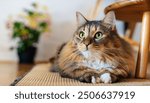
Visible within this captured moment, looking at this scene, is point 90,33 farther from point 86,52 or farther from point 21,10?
point 21,10

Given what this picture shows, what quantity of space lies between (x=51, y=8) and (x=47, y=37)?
30 centimetres

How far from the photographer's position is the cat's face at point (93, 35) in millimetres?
1009

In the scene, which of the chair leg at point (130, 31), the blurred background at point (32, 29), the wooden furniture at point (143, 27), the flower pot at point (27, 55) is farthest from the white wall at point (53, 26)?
the wooden furniture at point (143, 27)

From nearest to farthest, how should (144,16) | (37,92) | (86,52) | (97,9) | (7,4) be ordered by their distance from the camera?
(37,92), (86,52), (144,16), (97,9), (7,4)

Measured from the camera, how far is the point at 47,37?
118 inches

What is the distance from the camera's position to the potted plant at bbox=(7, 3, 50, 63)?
281 centimetres

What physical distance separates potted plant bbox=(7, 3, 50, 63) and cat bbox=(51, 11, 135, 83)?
1.74 metres

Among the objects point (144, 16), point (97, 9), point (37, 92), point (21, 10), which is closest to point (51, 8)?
point (21, 10)

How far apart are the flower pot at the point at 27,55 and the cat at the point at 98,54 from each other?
69.1 inches

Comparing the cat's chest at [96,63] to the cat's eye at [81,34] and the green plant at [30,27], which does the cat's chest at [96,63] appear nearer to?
the cat's eye at [81,34]

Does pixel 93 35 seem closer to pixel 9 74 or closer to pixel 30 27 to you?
pixel 9 74

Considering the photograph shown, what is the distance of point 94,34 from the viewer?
1.03 m

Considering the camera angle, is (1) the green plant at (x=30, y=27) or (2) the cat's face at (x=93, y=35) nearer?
(2) the cat's face at (x=93, y=35)

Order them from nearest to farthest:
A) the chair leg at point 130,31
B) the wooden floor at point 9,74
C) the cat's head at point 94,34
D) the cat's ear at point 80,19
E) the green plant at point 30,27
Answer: the cat's head at point 94,34
the cat's ear at point 80,19
the wooden floor at point 9,74
the chair leg at point 130,31
the green plant at point 30,27
